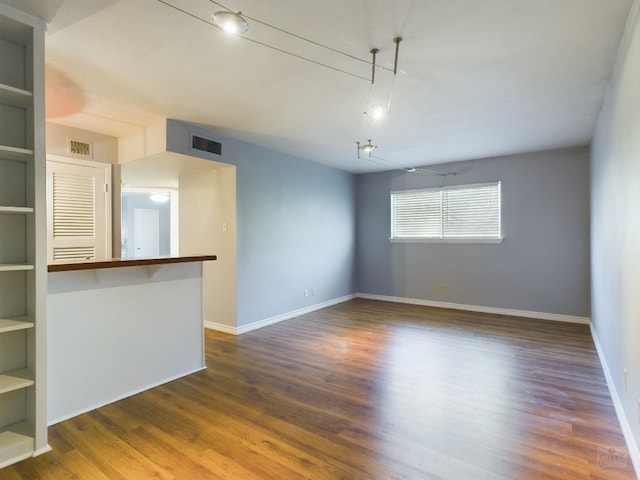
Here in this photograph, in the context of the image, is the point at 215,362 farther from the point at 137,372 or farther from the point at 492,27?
the point at 492,27

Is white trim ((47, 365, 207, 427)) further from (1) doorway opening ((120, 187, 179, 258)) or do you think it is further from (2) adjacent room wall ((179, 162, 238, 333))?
(1) doorway opening ((120, 187, 179, 258))

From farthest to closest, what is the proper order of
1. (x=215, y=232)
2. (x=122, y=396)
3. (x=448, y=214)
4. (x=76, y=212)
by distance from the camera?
(x=448, y=214)
(x=215, y=232)
(x=76, y=212)
(x=122, y=396)

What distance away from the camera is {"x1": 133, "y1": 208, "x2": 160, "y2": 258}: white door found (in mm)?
7973

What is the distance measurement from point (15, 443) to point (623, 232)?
3.86 meters

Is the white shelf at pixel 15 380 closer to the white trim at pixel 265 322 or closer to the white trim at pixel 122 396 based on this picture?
the white trim at pixel 122 396

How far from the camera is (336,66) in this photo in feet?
8.35

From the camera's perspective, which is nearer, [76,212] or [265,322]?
[76,212]

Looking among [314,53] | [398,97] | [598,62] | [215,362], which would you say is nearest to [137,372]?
[215,362]

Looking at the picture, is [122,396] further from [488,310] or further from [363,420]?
[488,310]

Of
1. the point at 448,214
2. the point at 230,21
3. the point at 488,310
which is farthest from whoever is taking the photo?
the point at 448,214

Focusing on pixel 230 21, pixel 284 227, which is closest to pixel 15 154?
pixel 230 21

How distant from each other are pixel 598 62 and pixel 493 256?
3430mm

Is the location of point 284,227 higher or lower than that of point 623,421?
higher

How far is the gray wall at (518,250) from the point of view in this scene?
15.8 ft
